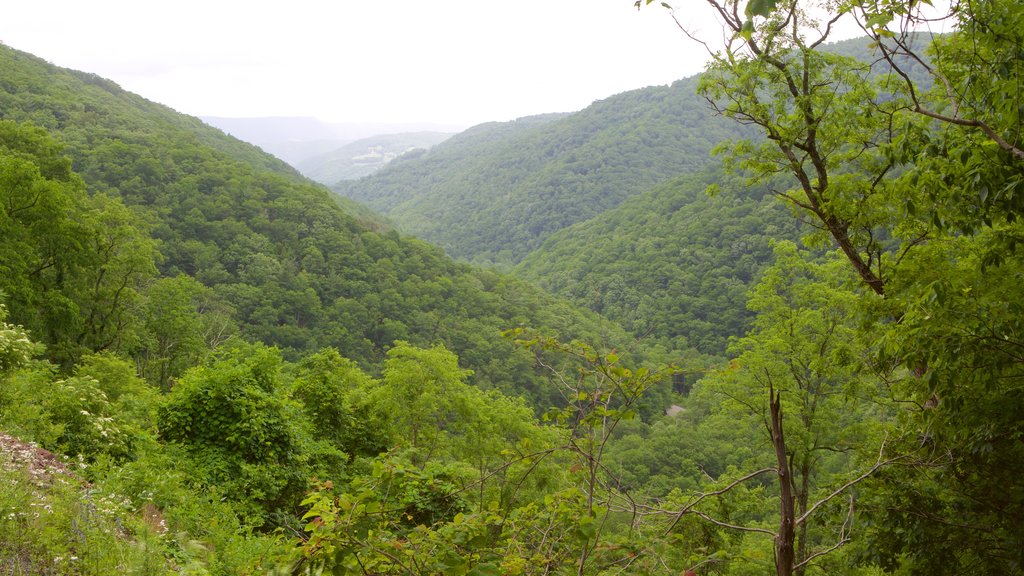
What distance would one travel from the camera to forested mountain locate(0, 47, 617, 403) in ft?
181

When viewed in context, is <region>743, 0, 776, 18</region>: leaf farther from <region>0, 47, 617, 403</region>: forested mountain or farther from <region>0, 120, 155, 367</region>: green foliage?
<region>0, 47, 617, 403</region>: forested mountain

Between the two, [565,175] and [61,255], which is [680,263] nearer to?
[565,175]

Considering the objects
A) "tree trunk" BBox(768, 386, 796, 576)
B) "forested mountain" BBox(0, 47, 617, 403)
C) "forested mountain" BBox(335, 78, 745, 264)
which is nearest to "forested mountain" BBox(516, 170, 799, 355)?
"forested mountain" BBox(0, 47, 617, 403)

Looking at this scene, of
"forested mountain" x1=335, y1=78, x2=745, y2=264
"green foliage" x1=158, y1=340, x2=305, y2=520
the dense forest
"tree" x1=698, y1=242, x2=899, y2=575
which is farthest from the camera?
"forested mountain" x1=335, y1=78, x2=745, y2=264

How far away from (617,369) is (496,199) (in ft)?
539

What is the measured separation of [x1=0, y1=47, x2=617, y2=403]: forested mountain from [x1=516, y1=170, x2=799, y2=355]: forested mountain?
1153cm

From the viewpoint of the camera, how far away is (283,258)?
63.6m

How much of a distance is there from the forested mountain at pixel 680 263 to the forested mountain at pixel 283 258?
1153 centimetres

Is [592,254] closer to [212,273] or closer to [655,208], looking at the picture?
[655,208]

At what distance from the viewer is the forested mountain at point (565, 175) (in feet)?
493

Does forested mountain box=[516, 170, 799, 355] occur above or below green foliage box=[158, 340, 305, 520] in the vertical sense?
below

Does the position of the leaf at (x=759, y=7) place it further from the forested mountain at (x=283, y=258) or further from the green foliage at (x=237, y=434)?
the forested mountain at (x=283, y=258)

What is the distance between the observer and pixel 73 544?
445 centimetres

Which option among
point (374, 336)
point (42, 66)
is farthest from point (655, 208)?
point (42, 66)
